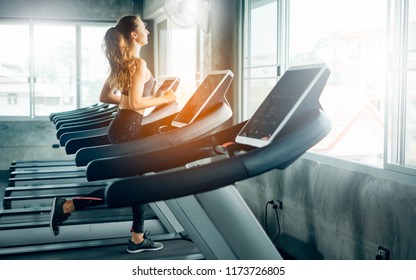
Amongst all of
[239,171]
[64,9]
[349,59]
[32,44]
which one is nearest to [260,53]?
[349,59]

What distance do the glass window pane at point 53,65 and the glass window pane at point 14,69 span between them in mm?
167

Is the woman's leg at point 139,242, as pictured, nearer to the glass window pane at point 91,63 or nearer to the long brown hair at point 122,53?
the long brown hair at point 122,53

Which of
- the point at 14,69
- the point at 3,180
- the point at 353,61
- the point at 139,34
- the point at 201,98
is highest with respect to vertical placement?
the point at 14,69

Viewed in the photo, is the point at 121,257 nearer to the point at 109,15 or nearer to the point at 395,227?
the point at 395,227

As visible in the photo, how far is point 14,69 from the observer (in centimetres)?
795

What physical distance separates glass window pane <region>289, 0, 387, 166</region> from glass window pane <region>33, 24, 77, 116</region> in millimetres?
4953

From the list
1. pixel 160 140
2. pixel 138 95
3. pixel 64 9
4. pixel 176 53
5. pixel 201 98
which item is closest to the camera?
pixel 160 140

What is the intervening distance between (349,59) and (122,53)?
1410mm

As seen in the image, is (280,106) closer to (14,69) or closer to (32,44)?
(32,44)

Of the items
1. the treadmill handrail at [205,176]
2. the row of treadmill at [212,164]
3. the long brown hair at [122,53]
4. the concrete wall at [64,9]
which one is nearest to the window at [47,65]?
the concrete wall at [64,9]

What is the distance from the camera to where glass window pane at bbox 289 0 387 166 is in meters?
3.12

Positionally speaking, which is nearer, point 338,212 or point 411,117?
point 411,117

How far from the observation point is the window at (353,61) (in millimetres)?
2641
